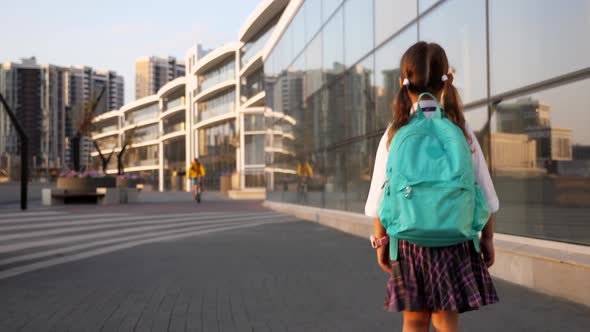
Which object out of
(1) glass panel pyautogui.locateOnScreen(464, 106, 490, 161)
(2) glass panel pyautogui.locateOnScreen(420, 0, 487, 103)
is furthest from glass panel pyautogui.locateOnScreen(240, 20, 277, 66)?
(1) glass panel pyautogui.locateOnScreen(464, 106, 490, 161)

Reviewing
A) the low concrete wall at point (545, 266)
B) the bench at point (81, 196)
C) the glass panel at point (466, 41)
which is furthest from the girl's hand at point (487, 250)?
the bench at point (81, 196)

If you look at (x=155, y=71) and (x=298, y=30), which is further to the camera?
(x=155, y=71)

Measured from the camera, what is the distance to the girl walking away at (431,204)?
80.1 inches

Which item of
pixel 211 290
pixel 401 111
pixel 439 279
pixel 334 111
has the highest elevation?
pixel 334 111

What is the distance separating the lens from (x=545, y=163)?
6453 millimetres

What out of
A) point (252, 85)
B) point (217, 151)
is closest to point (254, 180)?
point (252, 85)

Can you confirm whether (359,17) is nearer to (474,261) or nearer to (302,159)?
(302,159)

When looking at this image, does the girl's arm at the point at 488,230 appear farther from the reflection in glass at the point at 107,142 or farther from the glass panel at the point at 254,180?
the reflection in glass at the point at 107,142

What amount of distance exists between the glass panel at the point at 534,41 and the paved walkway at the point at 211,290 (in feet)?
7.50

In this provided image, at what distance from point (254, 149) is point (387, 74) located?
131 feet

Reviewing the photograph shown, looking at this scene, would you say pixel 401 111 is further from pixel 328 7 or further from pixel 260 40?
pixel 260 40

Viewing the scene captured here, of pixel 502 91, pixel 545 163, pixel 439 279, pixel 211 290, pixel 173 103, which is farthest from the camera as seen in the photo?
pixel 173 103

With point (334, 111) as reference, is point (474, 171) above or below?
below

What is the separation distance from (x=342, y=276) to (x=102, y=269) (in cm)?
254
